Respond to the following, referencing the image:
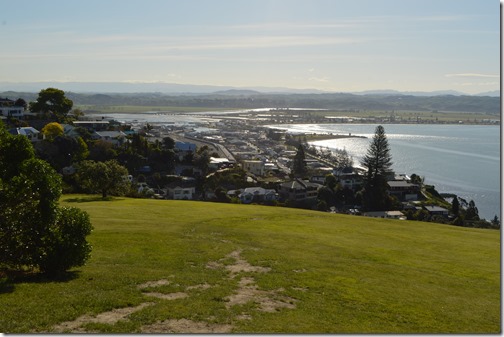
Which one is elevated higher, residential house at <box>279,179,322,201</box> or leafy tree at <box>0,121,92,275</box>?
leafy tree at <box>0,121,92,275</box>

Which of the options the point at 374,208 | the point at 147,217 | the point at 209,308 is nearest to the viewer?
the point at 209,308

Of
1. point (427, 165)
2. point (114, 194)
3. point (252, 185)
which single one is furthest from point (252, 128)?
point (114, 194)

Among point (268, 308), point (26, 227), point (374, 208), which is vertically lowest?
point (374, 208)

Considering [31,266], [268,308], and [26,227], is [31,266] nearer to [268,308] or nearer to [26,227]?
[26,227]

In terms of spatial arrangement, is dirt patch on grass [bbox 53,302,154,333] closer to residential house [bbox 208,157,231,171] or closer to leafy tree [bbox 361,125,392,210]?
leafy tree [bbox 361,125,392,210]

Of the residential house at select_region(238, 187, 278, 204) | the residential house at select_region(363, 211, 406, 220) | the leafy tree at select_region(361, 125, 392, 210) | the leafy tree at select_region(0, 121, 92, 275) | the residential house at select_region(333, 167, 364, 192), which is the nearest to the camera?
the leafy tree at select_region(0, 121, 92, 275)

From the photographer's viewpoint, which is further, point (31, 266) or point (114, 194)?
point (114, 194)

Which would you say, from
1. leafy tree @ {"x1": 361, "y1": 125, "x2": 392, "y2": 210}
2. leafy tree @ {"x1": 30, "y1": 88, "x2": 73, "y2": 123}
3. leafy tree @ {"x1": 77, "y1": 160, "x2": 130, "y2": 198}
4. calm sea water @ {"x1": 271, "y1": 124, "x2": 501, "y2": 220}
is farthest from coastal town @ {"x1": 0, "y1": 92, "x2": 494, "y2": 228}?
calm sea water @ {"x1": 271, "y1": 124, "x2": 501, "y2": 220}
